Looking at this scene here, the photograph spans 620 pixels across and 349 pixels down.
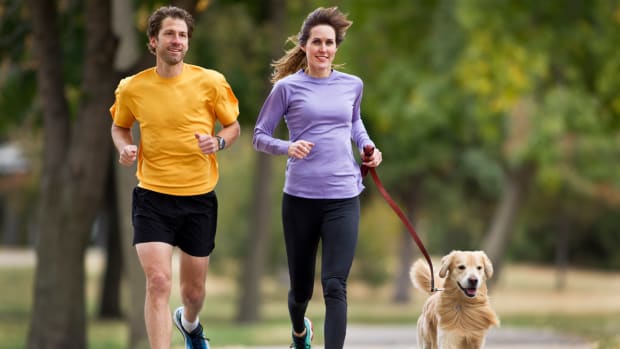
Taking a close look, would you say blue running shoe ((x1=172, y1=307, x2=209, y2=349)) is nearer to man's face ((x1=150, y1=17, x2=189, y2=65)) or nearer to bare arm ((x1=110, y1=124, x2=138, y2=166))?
bare arm ((x1=110, y1=124, x2=138, y2=166))

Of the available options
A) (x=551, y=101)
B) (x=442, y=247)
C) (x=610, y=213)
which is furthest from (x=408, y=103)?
(x=442, y=247)

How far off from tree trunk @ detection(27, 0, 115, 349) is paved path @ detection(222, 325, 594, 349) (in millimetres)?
3837

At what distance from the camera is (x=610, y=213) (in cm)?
4847

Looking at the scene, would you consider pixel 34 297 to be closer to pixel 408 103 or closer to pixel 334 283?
pixel 334 283

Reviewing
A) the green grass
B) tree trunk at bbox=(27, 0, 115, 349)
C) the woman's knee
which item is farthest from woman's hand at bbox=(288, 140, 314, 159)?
tree trunk at bbox=(27, 0, 115, 349)

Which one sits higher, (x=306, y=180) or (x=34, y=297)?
(x=306, y=180)

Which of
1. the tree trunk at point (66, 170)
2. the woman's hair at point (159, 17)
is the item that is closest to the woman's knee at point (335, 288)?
the woman's hair at point (159, 17)

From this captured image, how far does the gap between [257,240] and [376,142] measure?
7.39m

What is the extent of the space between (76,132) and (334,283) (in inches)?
344

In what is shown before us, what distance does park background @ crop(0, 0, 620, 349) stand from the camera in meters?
15.8

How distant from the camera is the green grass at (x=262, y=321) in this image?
61.5 ft

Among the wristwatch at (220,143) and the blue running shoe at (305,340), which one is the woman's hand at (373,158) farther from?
the blue running shoe at (305,340)

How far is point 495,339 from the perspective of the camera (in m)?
19.1

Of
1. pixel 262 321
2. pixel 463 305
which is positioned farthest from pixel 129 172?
pixel 262 321
